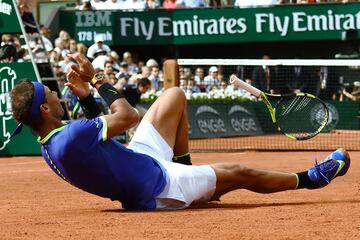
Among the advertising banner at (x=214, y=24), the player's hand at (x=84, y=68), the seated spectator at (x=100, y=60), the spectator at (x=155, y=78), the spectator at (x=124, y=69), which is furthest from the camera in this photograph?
the advertising banner at (x=214, y=24)

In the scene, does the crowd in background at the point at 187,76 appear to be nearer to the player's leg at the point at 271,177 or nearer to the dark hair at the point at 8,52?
the dark hair at the point at 8,52

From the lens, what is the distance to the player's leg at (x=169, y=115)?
27.3ft

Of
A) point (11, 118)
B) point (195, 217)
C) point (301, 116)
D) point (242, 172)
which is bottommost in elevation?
point (11, 118)

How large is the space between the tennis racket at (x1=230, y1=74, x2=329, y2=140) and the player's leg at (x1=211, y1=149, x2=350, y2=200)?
5.80 feet

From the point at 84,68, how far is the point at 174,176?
113cm

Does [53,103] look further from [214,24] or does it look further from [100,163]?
[214,24]

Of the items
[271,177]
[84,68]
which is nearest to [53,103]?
[84,68]

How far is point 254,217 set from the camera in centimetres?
774

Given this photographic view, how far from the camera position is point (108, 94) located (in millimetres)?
7938

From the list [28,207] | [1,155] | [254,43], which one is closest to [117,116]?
[28,207]

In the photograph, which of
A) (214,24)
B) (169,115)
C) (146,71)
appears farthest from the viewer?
(214,24)

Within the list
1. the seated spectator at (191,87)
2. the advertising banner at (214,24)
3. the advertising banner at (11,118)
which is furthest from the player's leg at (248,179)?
the advertising banner at (214,24)

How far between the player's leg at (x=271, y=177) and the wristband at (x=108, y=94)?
100 centimetres

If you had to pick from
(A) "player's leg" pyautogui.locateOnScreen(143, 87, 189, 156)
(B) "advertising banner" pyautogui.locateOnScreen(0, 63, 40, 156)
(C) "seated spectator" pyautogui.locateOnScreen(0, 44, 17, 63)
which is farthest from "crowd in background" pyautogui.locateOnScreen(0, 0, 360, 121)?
(A) "player's leg" pyautogui.locateOnScreen(143, 87, 189, 156)
